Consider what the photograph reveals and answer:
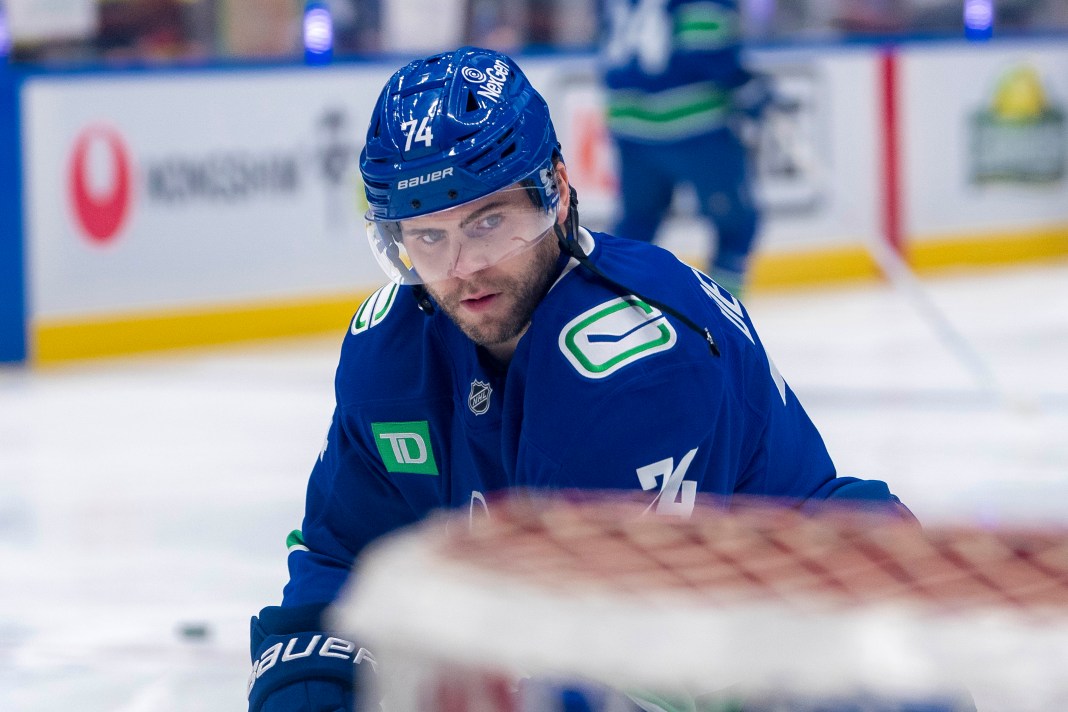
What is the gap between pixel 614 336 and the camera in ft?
4.59

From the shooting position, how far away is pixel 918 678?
519mm

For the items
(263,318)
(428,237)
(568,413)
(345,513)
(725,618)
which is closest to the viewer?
(725,618)

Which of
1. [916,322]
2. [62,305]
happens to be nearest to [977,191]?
[916,322]

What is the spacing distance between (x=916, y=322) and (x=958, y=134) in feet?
6.84

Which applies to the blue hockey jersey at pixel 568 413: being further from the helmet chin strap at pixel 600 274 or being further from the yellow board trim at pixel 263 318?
the yellow board trim at pixel 263 318

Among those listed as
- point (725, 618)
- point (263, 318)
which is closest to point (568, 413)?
point (725, 618)

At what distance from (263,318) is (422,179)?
454cm

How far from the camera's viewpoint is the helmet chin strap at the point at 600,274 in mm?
1431

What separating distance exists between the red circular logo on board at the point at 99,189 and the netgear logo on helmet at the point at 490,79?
4.17 metres

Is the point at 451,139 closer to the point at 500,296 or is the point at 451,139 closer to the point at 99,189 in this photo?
the point at 500,296

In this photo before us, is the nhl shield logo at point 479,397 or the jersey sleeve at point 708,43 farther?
the jersey sleeve at point 708,43

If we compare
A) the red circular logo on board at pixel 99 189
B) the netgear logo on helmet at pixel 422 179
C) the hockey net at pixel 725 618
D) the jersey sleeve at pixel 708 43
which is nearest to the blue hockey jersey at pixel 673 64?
the jersey sleeve at pixel 708 43

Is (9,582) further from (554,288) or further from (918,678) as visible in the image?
(918,678)

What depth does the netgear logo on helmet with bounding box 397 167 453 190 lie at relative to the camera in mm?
1410
